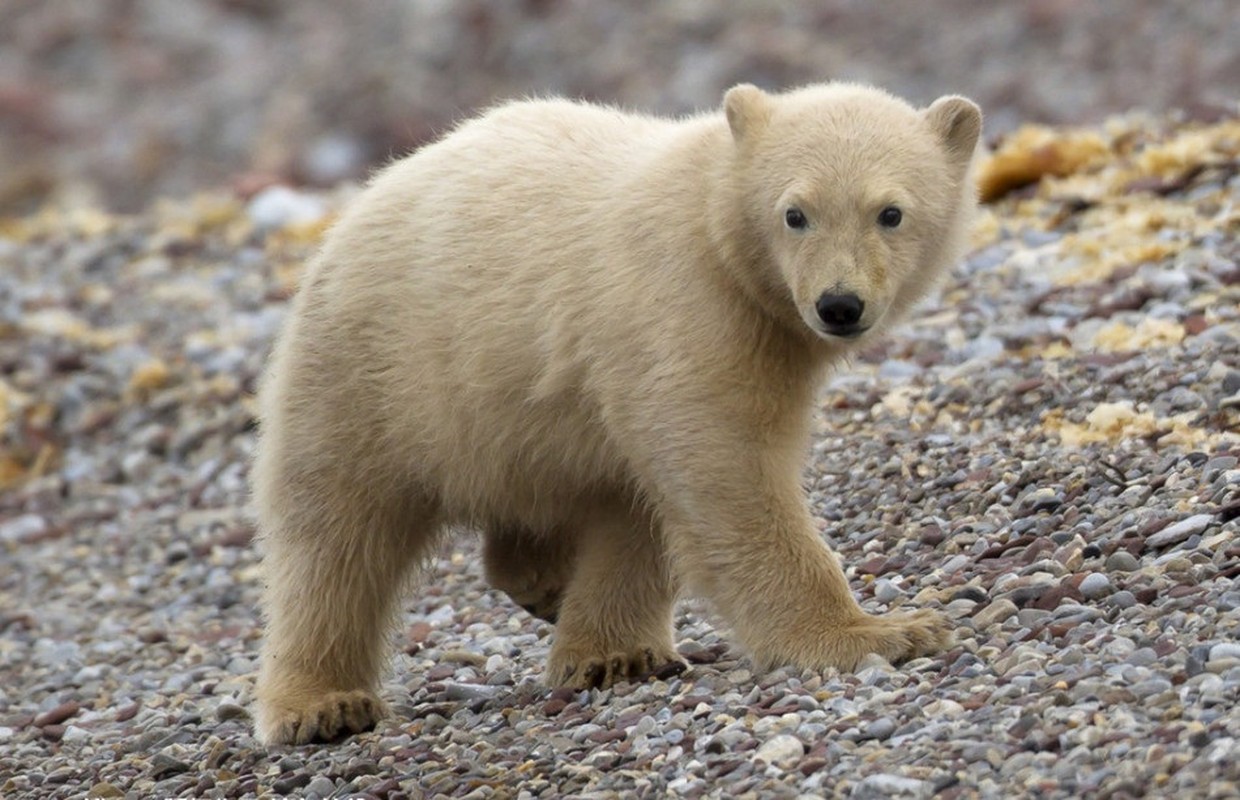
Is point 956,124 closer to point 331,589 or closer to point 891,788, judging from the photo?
point 891,788

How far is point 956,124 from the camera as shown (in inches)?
241

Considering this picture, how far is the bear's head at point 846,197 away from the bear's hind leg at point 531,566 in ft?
4.79

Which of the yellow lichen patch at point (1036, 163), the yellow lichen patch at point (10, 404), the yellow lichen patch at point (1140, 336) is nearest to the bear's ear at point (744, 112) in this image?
the yellow lichen patch at point (1140, 336)

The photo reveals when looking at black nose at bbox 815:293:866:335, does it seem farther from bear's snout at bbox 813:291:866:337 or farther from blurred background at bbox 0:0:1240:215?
blurred background at bbox 0:0:1240:215

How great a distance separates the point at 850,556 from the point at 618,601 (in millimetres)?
970

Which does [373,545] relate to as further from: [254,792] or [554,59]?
[554,59]

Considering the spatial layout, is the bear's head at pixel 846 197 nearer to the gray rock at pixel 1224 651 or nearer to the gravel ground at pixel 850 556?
the gravel ground at pixel 850 556

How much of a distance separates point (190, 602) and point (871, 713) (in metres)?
4.64

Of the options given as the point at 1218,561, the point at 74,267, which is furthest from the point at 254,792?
the point at 74,267

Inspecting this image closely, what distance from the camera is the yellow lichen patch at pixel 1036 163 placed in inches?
419

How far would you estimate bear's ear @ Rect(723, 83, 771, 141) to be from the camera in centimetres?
594

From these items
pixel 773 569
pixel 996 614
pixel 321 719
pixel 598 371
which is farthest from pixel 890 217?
pixel 321 719

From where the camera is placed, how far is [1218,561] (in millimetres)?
5676

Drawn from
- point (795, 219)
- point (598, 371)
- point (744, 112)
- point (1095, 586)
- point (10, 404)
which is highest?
point (744, 112)
